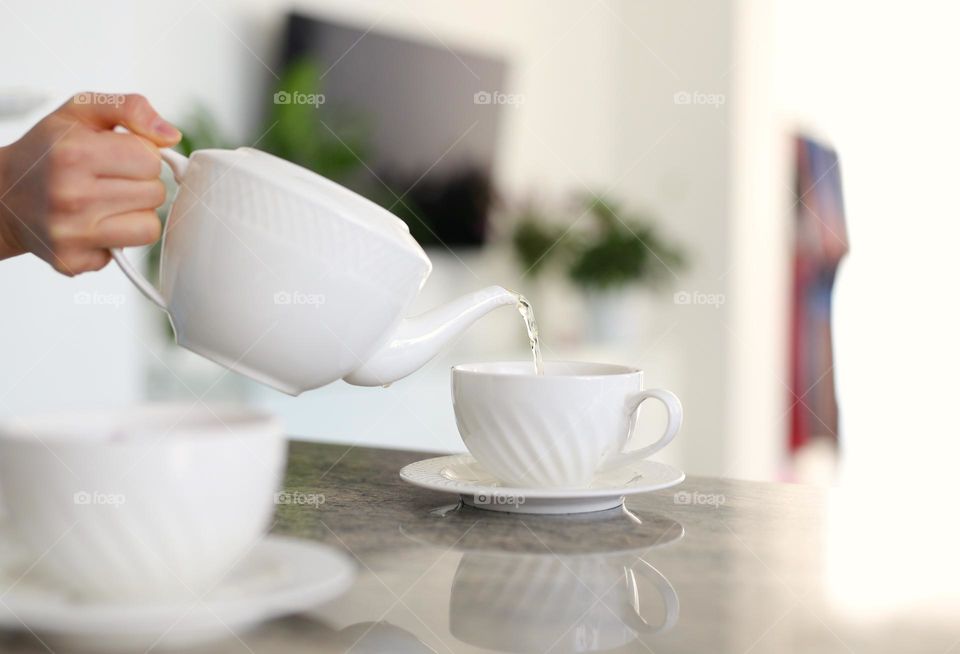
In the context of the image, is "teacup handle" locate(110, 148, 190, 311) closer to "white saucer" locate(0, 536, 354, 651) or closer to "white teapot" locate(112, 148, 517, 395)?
"white teapot" locate(112, 148, 517, 395)

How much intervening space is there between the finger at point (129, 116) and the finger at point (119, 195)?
0.05m

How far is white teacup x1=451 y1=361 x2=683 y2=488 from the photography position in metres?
0.77

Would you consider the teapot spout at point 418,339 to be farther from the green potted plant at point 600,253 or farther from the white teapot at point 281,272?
the green potted plant at point 600,253

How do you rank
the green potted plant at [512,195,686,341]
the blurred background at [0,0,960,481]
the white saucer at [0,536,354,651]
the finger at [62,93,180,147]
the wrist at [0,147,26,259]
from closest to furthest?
the white saucer at [0,536,354,651] < the finger at [62,93,180,147] < the wrist at [0,147,26,259] < the blurred background at [0,0,960,481] < the green potted plant at [512,195,686,341]

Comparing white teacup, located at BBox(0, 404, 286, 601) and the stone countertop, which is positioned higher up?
white teacup, located at BBox(0, 404, 286, 601)

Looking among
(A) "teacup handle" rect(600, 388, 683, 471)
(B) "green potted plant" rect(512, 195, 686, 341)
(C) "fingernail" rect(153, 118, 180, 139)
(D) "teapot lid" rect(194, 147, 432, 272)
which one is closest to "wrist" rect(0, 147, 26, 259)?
(C) "fingernail" rect(153, 118, 180, 139)

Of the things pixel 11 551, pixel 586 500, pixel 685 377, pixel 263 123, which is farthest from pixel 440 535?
pixel 685 377

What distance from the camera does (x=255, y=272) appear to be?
71 centimetres

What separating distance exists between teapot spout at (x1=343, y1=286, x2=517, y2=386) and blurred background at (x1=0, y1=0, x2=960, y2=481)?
2.05m

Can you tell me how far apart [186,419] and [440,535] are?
0.68ft

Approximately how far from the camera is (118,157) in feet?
2.83

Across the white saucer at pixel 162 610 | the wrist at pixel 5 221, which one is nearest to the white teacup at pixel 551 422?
the white saucer at pixel 162 610

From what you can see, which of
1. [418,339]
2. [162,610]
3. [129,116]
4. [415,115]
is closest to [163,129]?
[129,116]

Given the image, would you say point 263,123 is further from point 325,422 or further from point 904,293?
point 904,293
